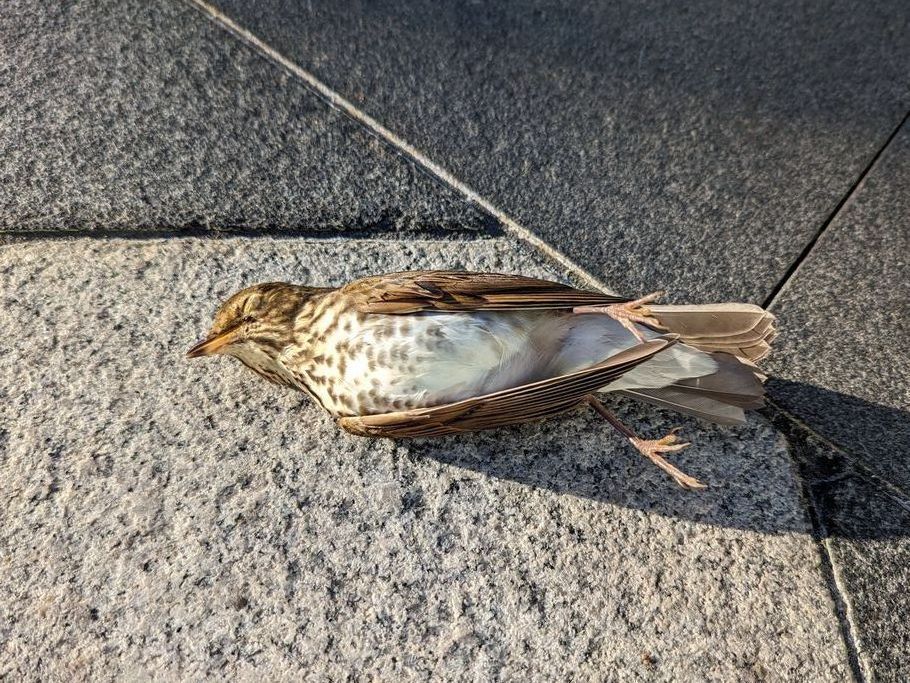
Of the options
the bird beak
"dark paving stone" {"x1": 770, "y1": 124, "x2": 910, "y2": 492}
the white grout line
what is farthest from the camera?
the white grout line

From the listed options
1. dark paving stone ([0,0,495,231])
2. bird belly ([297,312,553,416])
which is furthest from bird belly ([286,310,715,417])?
dark paving stone ([0,0,495,231])

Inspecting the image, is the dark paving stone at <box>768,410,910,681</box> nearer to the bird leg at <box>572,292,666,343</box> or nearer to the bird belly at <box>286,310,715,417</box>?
the bird belly at <box>286,310,715,417</box>

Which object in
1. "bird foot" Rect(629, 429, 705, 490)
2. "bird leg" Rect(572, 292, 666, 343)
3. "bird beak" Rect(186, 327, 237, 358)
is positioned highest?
"bird leg" Rect(572, 292, 666, 343)

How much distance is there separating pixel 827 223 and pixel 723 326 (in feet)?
3.89

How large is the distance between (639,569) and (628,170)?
6.03 ft

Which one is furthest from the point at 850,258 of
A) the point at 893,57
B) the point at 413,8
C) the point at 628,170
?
the point at 413,8

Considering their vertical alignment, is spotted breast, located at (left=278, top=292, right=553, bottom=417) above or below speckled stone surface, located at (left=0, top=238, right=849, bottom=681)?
above

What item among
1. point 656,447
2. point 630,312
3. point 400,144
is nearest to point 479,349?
point 630,312

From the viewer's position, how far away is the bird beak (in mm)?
2494

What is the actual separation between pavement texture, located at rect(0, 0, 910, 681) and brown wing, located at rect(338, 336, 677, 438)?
0.21 meters

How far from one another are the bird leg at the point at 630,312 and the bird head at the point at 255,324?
101 cm

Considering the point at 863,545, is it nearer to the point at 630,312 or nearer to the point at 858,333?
the point at 858,333

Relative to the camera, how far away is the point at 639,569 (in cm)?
230

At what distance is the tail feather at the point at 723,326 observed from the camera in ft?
8.01
